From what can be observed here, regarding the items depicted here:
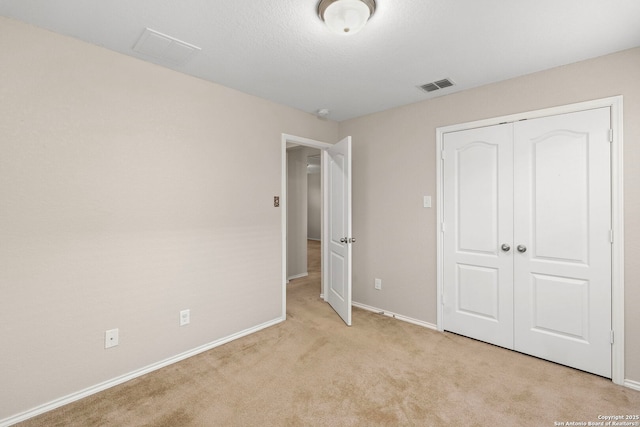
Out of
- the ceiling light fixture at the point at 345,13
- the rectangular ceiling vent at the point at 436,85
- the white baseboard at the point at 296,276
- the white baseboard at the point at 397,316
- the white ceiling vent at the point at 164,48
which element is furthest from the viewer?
the white baseboard at the point at 296,276

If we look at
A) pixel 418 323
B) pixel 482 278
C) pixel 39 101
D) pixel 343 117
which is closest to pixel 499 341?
pixel 482 278

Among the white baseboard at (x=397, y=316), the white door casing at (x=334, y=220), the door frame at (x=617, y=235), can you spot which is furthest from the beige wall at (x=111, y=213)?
the door frame at (x=617, y=235)

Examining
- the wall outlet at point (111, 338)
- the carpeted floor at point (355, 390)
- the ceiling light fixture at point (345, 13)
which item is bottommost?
the carpeted floor at point (355, 390)

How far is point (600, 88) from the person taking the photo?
2.16 m

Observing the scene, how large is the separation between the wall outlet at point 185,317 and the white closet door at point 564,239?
284 cm

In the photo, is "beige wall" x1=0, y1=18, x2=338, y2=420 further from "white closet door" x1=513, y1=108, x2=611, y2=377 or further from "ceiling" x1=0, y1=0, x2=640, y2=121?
"white closet door" x1=513, y1=108, x2=611, y2=377

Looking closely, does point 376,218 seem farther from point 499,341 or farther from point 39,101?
point 39,101

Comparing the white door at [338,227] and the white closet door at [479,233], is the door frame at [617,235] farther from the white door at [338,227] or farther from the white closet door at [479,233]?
the white door at [338,227]

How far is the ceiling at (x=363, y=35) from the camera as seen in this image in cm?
162

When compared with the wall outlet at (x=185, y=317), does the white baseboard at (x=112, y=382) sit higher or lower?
lower

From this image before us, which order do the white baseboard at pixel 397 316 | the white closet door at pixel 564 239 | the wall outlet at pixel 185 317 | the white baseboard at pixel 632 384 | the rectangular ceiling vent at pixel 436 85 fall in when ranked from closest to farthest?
the white baseboard at pixel 632 384 < the white closet door at pixel 564 239 < the wall outlet at pixel 185 317 < the rectangular ceiling vent at pixel 436 85 < the white baseboard at pixel 397 316

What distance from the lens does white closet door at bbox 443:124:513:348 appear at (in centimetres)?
259

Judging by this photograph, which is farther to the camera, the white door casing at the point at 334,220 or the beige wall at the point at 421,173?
the white door casing at the point at 334,220

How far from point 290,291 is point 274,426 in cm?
269
